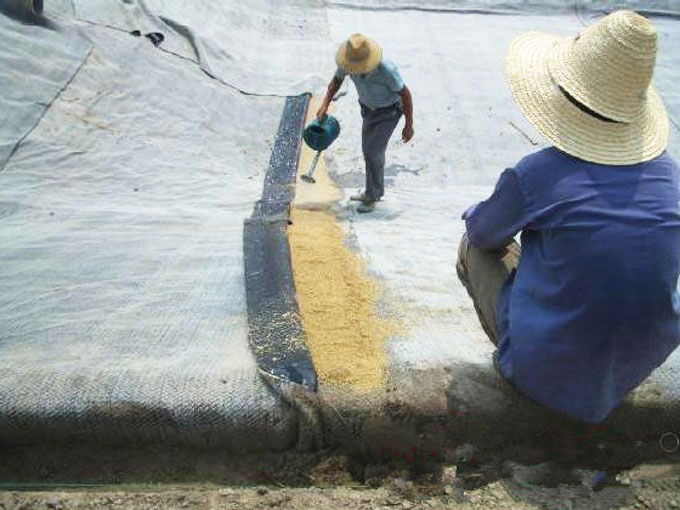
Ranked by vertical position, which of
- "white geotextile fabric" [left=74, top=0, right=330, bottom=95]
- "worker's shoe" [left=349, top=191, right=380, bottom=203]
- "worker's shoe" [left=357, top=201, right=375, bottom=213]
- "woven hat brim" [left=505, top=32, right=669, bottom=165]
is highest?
"woven hat brim" [left=505, top=32, right=669, bottom=165]

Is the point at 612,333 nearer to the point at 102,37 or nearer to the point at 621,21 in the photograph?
the point at 621,21

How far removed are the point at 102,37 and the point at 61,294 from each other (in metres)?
2.84

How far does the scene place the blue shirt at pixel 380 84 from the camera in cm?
319

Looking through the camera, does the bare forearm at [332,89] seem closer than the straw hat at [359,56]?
No

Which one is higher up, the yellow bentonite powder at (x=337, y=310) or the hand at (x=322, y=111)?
the hand at (x=322, y=111)

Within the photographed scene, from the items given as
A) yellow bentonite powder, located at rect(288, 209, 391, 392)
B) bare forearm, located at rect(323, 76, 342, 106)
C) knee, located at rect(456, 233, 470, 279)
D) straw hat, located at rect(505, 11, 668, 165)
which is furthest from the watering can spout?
straw hat, located at rect(505, 11, 668, 165)

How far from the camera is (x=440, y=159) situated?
13.6ft

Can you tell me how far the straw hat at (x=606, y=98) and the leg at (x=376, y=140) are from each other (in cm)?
186

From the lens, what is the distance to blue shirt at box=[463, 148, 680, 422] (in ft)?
4.54

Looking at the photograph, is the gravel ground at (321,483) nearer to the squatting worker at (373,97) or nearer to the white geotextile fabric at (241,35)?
the squatting worker at (373,97)

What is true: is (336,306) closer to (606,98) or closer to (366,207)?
(606,98)

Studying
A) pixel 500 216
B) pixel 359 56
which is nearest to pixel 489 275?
pixel 500 216

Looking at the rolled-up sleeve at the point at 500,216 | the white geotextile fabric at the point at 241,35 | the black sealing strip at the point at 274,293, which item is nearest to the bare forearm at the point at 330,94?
the black sealing strip at the point at 274,293

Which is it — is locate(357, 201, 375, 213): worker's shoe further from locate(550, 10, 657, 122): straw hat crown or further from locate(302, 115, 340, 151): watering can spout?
locate(550, 10, 657, 122): straw hat crown
